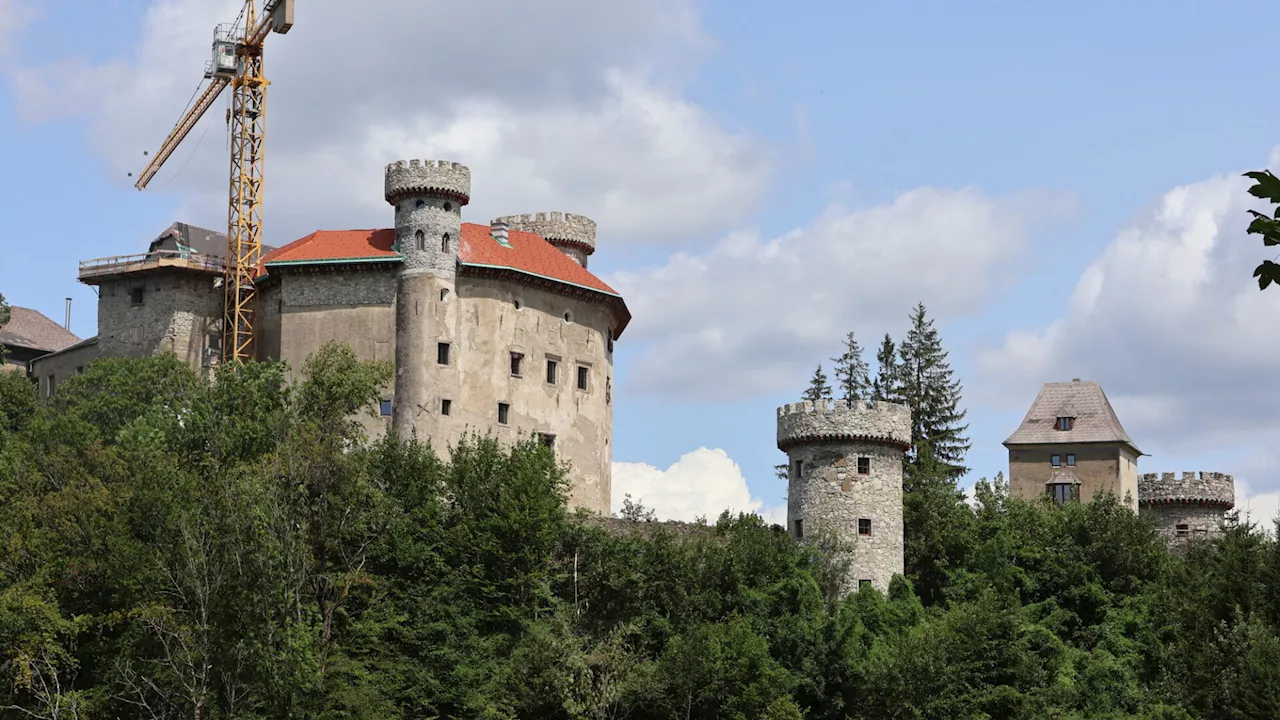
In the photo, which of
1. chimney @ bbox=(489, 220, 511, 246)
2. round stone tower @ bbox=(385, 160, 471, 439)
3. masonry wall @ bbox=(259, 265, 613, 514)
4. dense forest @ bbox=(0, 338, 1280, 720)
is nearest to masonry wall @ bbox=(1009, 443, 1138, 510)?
dense forest @ bbox=(0, 338, 1280, 720)

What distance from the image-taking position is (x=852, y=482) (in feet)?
205

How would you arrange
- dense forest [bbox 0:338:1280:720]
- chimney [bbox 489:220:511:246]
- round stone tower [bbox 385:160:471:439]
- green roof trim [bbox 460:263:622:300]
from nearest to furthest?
dense forest [bbox 0:338:1280:720] < round stone tower [bbox 385:160:471:439] < green roof trim [bbox 460:263:622:300] < chimney [bbox 489:220:511:246]

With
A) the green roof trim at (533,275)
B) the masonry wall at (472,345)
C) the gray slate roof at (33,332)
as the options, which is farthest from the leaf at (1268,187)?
the gray slate roof at (33,332)

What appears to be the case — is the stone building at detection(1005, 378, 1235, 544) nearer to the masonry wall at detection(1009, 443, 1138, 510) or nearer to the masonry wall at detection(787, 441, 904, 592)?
the masonry wall at detection(1009, 443, 1138, 510)

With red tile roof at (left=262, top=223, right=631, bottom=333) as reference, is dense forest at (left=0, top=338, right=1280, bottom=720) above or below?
below

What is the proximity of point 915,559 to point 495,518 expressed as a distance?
55.6ft

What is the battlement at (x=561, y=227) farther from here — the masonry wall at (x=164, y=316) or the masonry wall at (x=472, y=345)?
the masonry wall at (x=164, y=316)

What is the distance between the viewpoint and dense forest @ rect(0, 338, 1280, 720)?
49.7 meters

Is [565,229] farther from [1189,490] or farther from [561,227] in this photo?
[1189,490]

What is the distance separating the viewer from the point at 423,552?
56094mm

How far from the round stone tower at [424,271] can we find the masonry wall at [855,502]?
15439mm

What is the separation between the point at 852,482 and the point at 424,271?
19.5 meters

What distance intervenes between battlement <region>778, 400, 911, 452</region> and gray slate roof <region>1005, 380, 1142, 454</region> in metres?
20.8

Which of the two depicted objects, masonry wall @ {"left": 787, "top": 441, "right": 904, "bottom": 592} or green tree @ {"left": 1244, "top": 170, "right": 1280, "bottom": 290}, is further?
masonry wall @ {"left": 787, "top": 441, "right": 904, "bottom": 592}
